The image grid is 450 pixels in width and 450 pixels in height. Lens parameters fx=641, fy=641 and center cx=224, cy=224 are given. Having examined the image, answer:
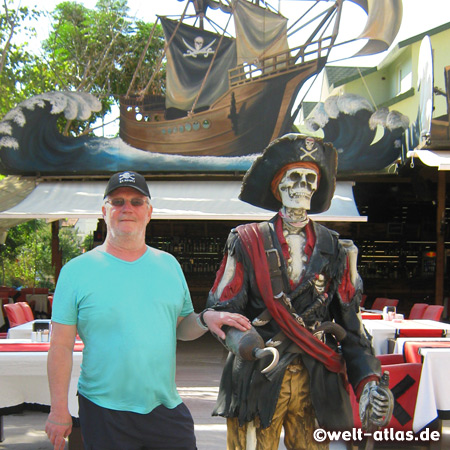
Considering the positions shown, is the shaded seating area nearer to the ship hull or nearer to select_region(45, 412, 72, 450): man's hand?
the ship hull

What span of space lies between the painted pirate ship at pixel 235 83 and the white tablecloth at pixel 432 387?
6.14 m

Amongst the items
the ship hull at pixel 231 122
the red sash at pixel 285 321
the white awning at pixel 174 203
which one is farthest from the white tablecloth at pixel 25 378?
the ship hull at pixel 231 122

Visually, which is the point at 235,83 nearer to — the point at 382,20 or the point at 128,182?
the point at 382,20

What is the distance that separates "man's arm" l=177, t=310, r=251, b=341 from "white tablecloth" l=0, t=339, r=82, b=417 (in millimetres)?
1857

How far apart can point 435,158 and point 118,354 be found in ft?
22.2

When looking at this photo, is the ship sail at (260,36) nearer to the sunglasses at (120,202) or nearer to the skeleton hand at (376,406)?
the sunglasses at (120,202)

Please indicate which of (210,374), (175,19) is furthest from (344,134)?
(210,374)

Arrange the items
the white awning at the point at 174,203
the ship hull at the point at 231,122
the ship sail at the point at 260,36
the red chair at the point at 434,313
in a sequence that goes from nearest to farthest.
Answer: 1. the red chair at the point at 434,313
2. the white awning at the point at 174,203
3. the ship hull at the point at 231,122
4. the ship sail at the point at 260,36

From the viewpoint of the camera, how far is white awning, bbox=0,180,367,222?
8.90 meters

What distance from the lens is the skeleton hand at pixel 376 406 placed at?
2268 mm

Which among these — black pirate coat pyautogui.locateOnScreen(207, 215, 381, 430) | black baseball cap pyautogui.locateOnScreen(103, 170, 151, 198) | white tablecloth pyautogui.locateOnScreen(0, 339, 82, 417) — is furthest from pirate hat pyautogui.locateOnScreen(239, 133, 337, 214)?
white tablecloth pyautogui.locateOnScreen(0, 339, 82, 417)

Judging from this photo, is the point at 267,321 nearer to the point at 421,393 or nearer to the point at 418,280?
the point at 421,393

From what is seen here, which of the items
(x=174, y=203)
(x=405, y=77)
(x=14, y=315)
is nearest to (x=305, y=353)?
(x=14, y=315)

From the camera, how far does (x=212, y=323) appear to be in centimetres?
235
